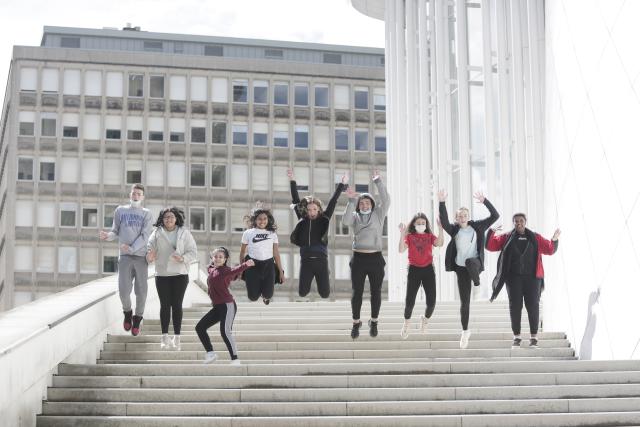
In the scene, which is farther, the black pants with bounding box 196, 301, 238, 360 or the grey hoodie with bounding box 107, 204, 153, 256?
the grey hoodie with bounding box 107, 204, 153, 256

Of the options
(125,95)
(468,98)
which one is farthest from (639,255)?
(125,95)

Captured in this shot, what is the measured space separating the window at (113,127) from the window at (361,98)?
13791 mm

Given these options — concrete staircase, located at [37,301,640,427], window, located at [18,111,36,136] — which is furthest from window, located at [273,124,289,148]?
concrete staircase, located at [37,301,640,427]

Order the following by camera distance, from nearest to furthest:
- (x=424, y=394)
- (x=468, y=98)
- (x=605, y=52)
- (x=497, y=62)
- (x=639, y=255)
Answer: (x=424, y=394), (x=639, y=255), (x=605, y=52), (x=497, y=62), (x=468, y=98)

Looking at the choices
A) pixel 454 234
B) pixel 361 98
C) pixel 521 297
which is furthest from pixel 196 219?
pixel 521 297

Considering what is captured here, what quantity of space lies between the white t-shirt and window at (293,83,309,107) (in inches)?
1978

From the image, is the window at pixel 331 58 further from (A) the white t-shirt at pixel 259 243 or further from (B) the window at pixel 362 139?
(A) the white t-shirt at pixel 259 243

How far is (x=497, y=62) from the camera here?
21062 millimetres

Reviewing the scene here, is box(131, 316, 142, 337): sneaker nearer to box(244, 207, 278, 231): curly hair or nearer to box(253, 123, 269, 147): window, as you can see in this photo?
box(244, 207, 278, 231): curly hair

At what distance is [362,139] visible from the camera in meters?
62.5

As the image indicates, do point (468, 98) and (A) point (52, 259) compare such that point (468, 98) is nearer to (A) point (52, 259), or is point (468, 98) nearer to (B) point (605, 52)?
(B) point (605, 52)

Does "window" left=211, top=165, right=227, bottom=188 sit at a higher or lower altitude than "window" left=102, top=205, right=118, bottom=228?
higher

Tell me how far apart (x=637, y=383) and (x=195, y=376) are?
409 centimetres

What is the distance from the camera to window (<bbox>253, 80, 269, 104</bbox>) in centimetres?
6119
